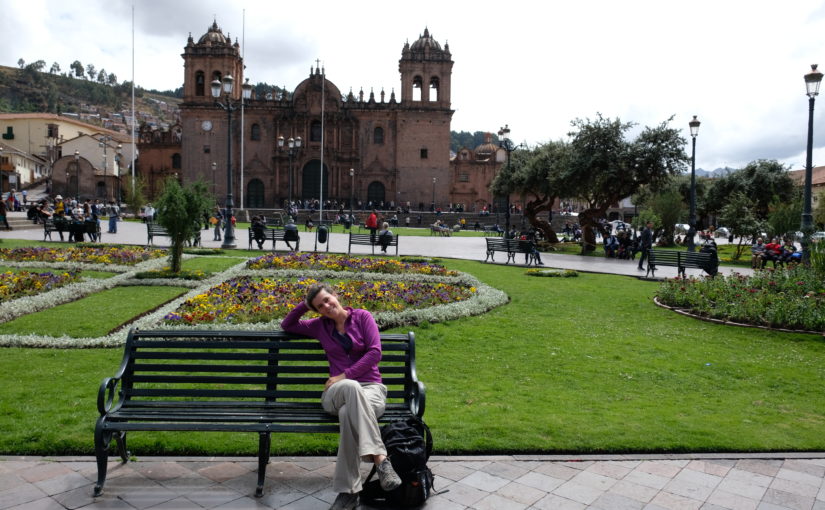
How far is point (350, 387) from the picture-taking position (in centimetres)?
397

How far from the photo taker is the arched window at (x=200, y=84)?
187ft

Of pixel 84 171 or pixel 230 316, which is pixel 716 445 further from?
pixel 84 171

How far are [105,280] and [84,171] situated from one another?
55057mm

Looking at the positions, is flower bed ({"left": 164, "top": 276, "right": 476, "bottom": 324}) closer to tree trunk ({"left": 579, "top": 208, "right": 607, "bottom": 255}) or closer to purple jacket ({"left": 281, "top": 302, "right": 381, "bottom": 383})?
purple jacket ({"left": 281, "top": 302, "right": 381, "bottom": 383})

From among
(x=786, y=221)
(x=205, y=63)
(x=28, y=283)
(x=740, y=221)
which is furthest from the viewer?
(x=205, y=63)

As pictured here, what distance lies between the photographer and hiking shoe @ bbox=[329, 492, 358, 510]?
366 cm

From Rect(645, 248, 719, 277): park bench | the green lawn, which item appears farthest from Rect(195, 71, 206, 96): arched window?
the green lawn

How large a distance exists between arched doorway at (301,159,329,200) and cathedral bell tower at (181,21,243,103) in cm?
1016

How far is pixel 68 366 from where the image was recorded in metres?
6.61

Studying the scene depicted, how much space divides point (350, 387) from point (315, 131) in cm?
5589

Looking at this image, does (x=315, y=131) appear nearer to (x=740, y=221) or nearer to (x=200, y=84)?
(x=200, y=84)

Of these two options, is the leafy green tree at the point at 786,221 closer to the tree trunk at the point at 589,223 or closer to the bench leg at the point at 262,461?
the tree trunk at the point at 589,223

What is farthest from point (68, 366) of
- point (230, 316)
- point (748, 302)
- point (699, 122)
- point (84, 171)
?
point (84, 171)

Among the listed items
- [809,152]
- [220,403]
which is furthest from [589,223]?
[220,403]
